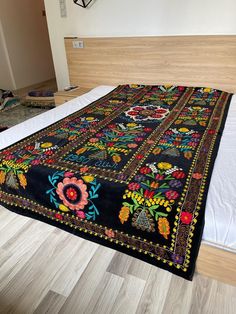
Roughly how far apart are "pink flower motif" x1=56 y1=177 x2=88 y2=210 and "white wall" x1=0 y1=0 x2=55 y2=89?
377cm

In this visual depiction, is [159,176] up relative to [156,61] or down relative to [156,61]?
down

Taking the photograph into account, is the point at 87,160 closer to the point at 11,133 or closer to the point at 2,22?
the point at 11,133

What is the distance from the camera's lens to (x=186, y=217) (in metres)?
1.03

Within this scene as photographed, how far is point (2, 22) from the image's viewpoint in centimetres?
395

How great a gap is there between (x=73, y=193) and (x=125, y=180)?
0.92ft

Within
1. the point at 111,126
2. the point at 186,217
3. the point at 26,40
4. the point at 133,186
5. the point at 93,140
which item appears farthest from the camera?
the point at 26,40

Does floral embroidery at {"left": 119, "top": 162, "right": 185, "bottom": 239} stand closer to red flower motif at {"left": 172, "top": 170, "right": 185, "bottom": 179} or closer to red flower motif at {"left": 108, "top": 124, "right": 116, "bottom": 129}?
red flower motif at {"left": 172, "top": 170, "right": 185, "bottom": 179}

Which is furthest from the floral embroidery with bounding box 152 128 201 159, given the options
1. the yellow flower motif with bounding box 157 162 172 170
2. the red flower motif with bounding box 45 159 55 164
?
the red flower motif with bounding box 45 159 55 164

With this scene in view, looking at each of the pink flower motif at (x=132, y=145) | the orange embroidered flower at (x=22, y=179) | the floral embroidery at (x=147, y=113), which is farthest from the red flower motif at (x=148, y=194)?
the floral embroidery at (x=147, y=113)

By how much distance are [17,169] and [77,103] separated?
1.16 metres

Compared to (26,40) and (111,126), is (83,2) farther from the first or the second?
(26,40)

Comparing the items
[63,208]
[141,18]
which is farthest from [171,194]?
[141,18]

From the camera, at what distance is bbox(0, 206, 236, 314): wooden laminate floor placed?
3.71 ft

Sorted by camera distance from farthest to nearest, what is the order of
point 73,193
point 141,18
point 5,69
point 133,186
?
point 5,69
point 141,18
point 73,193
point 133,186
